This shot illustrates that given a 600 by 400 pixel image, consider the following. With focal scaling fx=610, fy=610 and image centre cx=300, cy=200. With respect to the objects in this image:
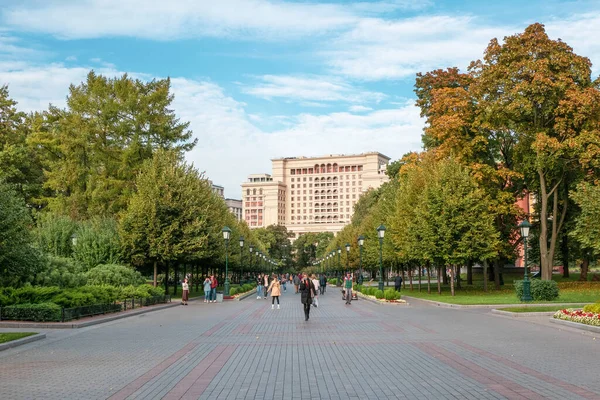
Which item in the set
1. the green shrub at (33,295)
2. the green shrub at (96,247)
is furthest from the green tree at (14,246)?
the green shrub at (96,247)

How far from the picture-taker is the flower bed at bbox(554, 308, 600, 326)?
17.6 metres

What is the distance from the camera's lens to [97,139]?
52.7 meters

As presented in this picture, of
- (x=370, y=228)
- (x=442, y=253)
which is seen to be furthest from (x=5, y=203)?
(x=370, y=228)

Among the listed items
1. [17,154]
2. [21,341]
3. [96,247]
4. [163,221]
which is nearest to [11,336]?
[21,341]

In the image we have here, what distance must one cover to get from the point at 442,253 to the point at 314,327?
21.8 meters

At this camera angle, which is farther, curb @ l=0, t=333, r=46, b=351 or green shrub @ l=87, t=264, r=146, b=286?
green shrub @ l=87, t=264, r=146, b=286

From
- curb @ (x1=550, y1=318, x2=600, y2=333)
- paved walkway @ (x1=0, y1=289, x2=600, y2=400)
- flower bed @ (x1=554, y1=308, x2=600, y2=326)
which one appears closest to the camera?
paved walkway @ (x1=0, y1=289, x2=600, y2=400)

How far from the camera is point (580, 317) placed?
1848 cm

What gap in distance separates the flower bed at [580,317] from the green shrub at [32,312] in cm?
1639

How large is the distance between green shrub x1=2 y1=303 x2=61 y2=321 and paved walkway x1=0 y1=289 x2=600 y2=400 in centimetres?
192

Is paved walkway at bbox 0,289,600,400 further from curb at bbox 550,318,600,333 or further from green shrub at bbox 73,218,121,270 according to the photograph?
green shrub at bbox 73,218,121,270

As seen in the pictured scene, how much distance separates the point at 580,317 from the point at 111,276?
23682 millimetres

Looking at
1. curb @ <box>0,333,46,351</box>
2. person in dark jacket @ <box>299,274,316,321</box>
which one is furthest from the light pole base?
curb @ <box>0,333,46,351</box>

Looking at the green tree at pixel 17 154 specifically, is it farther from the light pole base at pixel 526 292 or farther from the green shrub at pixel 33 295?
the light pole base at pixel 526 292
